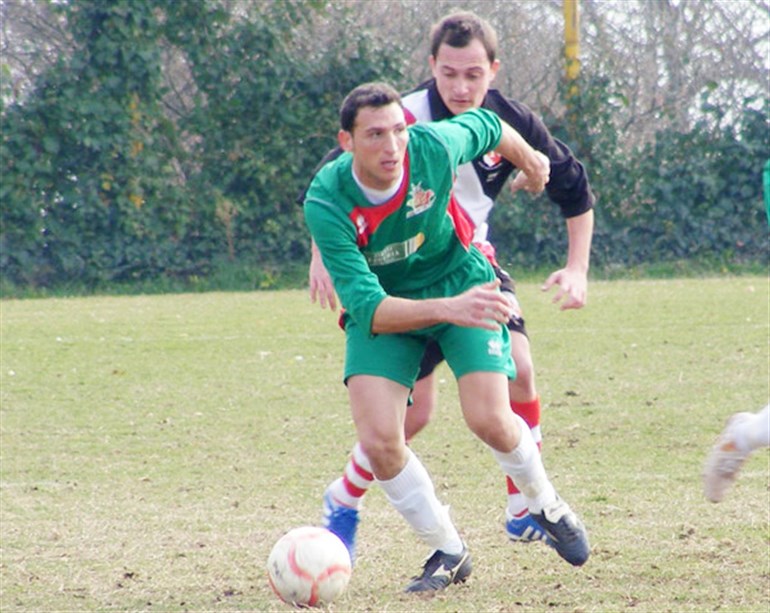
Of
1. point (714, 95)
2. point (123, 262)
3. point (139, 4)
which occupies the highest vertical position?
point (139, 4)

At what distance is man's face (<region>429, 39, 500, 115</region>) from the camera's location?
4898mm

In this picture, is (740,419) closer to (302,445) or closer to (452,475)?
(452,475)

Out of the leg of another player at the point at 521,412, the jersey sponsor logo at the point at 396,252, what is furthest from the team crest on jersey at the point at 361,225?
the leg of another player at the point at 521,412

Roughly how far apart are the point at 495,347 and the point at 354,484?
30.8 inches

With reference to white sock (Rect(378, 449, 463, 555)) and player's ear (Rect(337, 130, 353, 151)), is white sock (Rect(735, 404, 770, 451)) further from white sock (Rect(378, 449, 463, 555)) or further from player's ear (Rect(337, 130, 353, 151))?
player's ear (Rect(337, 130, 353, 151))

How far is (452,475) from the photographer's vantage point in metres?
6.23

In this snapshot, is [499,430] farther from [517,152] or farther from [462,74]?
[462,74]

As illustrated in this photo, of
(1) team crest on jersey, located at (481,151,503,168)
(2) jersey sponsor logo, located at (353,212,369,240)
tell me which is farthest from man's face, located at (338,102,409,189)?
(1) team crest on jersey, located at (481,151,503,168)

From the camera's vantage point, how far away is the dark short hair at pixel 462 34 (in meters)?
4.92

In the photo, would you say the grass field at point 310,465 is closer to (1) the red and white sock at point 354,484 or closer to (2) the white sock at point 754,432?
(1) the red and white sock at point 354,484

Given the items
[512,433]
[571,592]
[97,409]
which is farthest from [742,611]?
[97,409]

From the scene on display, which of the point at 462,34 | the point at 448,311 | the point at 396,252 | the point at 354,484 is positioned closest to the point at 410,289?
the point at 396,252

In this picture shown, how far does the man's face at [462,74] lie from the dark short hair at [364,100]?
0.71 metres

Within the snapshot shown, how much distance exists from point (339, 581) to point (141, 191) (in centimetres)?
1310
